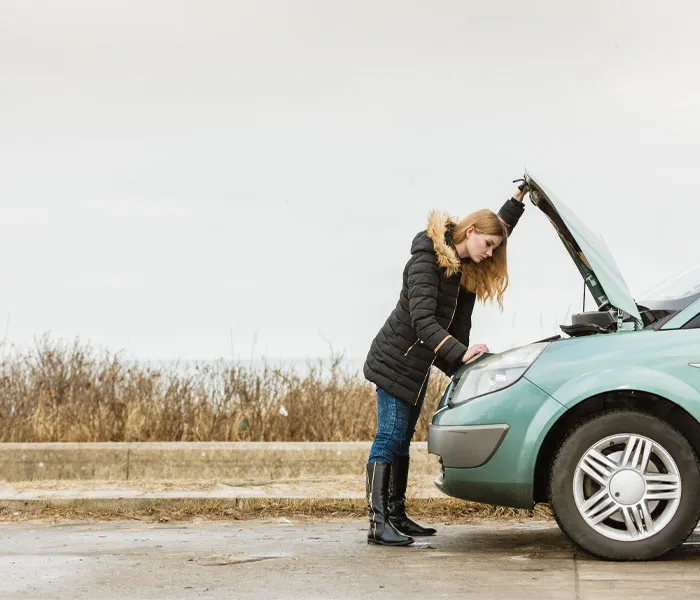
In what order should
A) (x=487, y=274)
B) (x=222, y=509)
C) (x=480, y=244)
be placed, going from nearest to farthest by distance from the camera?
(x=480, y=244) → (x=487, y=274) → (x=222, y=509)

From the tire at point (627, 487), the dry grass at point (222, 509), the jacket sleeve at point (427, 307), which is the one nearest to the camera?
the tire at point (627, 487)

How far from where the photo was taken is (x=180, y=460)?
31.2 ft

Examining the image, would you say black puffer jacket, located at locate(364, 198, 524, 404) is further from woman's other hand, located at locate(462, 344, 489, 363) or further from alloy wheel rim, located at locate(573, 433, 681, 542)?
alloy wheel rim, located at locate(573, 433, 681, 542)

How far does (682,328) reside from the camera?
5.79 m

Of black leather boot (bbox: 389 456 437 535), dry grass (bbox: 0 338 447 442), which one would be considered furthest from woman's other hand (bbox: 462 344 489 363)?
dry grass (bbox: 0 338 447 442)

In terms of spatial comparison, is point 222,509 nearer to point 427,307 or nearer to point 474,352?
point 427,307

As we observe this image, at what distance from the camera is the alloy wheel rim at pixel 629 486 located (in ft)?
18.4

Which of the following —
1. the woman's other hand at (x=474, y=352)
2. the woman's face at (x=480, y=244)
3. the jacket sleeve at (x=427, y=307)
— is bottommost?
the woman's other hand at (x=474, y=352)

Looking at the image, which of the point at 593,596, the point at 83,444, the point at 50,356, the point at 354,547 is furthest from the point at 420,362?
the point at 50,356

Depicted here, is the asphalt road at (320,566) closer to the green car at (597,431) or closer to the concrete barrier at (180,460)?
the green car at (597,431)

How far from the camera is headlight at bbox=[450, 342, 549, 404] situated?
5867mm

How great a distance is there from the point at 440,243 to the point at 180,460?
3.97 m

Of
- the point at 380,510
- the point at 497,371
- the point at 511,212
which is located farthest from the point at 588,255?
the point at 380,510

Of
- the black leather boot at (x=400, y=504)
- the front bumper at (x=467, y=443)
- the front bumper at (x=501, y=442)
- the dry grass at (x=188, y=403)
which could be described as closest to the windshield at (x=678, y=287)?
the front bumper at (x=501, y=442)
